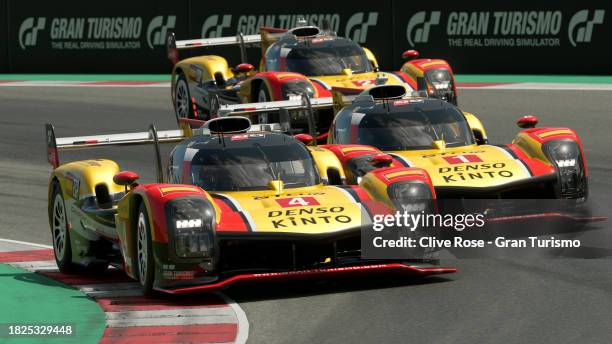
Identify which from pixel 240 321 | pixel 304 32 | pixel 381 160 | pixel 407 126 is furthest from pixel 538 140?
pixel 304 32

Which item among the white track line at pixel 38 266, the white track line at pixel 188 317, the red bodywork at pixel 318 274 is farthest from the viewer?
the white track line at pixel 38 266

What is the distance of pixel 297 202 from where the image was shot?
12523 millimetres

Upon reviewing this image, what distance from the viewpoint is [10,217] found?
17453mm

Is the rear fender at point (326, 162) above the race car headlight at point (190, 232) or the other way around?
above

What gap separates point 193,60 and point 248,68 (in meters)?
1.79

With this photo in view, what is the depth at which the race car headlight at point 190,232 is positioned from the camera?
11820 mm

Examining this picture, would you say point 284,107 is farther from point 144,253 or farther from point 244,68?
point 144,253

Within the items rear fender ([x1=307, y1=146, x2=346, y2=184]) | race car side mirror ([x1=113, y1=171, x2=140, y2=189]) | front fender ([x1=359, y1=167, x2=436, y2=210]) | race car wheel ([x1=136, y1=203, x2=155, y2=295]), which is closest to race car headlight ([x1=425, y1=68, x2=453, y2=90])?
rear fender ([x1=307, y1=146, x2=346, y2=184])

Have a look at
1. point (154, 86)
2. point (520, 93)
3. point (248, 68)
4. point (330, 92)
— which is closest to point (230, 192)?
point (330, 92)

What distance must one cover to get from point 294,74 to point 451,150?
6924 mm

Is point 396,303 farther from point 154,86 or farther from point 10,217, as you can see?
point 154,86

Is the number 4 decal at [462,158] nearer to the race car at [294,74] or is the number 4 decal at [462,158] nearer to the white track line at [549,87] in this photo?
the race car at [294,74]

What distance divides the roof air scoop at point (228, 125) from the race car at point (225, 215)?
12 millimetres

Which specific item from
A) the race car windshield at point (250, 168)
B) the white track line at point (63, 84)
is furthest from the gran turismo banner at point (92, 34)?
the race car windshield at point (250, 168)
